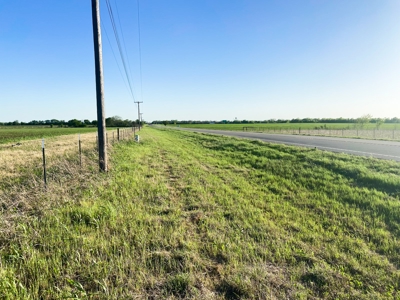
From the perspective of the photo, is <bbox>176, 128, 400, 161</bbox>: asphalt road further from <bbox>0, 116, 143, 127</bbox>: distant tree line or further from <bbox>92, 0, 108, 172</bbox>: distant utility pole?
<bbox>0, 116, 143, 127</bbox>: distant tree line

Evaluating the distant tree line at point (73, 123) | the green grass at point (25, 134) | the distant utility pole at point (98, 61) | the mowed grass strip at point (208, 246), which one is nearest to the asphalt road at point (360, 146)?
the mowed grass strip at point (208, 246)

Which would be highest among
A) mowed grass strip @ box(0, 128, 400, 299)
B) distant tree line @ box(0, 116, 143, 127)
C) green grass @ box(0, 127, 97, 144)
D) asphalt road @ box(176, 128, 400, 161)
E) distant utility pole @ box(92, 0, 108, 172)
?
distant tree line @ box(0, 116, 143, 127)

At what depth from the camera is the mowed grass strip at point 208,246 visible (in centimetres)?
236

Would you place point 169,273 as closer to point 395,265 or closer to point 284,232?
point 284,232

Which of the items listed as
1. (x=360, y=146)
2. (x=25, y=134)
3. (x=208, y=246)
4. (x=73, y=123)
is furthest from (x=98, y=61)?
(x=73, y=123)

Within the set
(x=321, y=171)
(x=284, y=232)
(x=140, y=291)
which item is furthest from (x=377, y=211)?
(x=140, y=291)

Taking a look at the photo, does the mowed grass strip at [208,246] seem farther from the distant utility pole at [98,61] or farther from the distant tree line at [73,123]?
the distant tree line at [73,123]

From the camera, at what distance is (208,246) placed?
3.16 metres

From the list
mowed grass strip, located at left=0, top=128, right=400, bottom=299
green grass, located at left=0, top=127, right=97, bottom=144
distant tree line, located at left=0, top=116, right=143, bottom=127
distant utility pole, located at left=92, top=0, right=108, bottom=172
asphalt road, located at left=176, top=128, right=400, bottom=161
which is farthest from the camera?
distant tree line, located at left=0, top=116, right=143, bottom=127

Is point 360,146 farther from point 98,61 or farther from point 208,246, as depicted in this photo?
point 98,61

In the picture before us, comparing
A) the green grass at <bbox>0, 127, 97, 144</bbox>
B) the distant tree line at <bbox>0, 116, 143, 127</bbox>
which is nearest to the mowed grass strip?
the green grass at <bbox>0, 127, 97, 144</bbox>

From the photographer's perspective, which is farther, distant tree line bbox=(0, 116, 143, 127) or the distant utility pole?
distant tree line bbox=(0, 116, 143, 127)

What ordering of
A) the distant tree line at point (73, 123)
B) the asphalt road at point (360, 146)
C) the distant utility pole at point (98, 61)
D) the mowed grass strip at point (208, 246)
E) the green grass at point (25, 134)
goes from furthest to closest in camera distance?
1. the distant tree line at point (73, 123)
2. the green grass at point (25, 134)
3. the asphalt road at point (360, 146)
4. the distant utility pole at point (98, 61)
5. the mowed grass strip at point (208, 246)

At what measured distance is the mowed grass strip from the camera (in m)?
2.36
